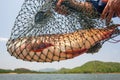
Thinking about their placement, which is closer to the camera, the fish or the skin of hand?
the fish

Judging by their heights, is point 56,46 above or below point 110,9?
below

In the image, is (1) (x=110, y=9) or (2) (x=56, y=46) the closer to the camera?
(2) (x=56, y=46)

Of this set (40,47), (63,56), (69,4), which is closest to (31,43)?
(40,47)

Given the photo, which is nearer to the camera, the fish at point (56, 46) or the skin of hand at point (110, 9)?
the fish at point (56, 46)

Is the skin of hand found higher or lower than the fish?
higher
